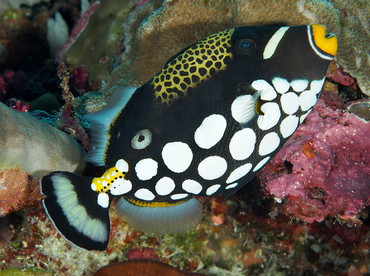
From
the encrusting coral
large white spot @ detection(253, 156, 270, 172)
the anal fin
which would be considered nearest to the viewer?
large white spot @ detection(253, 156, 270, 172)

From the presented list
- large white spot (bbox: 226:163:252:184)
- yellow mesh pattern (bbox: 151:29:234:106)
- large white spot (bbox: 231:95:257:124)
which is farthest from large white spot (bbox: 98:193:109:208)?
large white spot (bbox: 231:95:257:124)

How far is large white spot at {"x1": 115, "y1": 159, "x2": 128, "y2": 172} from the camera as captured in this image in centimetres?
202

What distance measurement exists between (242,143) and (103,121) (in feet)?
3.91

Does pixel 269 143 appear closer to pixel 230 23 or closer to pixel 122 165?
pixel 122 165

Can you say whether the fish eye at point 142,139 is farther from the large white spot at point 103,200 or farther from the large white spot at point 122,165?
the large white spot at point 103,200

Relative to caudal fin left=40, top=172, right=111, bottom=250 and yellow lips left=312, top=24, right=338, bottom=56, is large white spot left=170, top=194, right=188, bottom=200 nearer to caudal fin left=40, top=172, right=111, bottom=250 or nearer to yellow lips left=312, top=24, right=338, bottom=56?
caudal fin left=40, top=172, right=111, bottom=250

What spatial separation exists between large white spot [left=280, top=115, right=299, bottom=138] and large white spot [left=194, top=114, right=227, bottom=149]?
548mm

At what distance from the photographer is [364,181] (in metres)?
2.46

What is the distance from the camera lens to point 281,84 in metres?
1.96

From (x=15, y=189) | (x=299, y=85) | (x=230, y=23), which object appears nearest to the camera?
(x=299, y=85)

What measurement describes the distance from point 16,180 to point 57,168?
0.36m

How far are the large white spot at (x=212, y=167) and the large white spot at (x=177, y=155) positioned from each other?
4.8 inches

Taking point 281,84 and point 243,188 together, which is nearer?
point 281,84

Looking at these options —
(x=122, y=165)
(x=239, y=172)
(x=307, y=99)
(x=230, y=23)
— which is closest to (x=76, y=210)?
(x=122, y=165)
